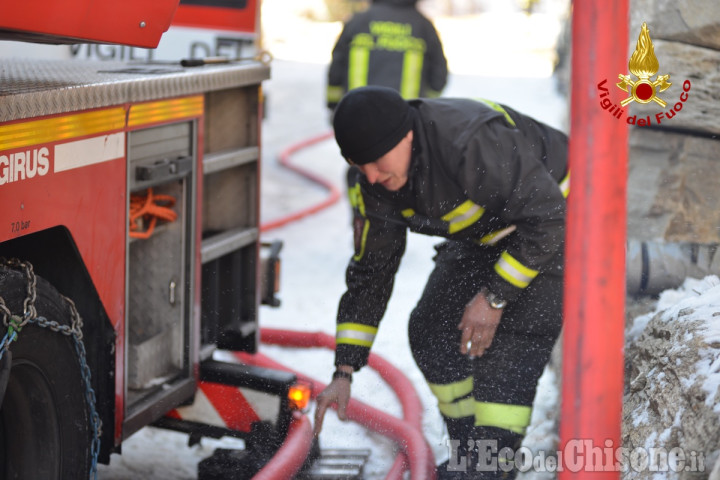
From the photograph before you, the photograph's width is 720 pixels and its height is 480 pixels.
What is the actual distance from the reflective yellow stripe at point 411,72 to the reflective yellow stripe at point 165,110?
10.4 feet

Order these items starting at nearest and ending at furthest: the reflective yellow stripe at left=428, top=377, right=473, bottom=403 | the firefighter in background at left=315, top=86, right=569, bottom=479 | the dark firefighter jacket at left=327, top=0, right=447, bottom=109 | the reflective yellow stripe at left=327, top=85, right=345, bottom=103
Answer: the firefighter in background at left=315, top=86, right=569, bottom=479, the reflective yellow stripe at left=428, top=377, right=473, bottom=403, the dark firefighter jacket at left=327, top=0, right=447, bottom=109, the reflective yellow stripe at left=327, top=85, right=345, bottom=103

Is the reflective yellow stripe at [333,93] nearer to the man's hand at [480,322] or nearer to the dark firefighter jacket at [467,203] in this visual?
the dark firefighter jacket at [467,203]

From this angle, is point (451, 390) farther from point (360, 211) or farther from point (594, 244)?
point (594, 244)

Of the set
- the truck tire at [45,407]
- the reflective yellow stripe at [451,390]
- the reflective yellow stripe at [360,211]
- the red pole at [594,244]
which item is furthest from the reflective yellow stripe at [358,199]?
the red pole at [594,244]

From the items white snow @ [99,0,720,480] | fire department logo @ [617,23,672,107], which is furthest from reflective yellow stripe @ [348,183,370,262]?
fire department logo @ [617,23,672,107]

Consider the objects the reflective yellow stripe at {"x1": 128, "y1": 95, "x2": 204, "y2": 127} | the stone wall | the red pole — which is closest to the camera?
the red pole

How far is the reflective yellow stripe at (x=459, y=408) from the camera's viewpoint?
3.19 meters

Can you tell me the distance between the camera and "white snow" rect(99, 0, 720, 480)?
10.6ft

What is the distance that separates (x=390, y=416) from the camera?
3.31 m

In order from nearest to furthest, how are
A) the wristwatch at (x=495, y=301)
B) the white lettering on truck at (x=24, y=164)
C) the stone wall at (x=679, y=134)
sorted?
1. the white lettering on truck at (x=24, y=164)
2. the wristwatch at (x=495, y=301)
3. the stone wall at (x=679, y=134)

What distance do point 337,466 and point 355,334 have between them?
1.63 feet

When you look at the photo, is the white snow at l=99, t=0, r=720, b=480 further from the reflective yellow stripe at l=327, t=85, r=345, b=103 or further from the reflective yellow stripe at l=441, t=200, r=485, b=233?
the reflective yellow stripe at l=327, t=85, r=345, b=103

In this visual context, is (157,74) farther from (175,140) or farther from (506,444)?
(506,444)

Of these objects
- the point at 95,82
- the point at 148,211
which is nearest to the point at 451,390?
the point at 148,211
